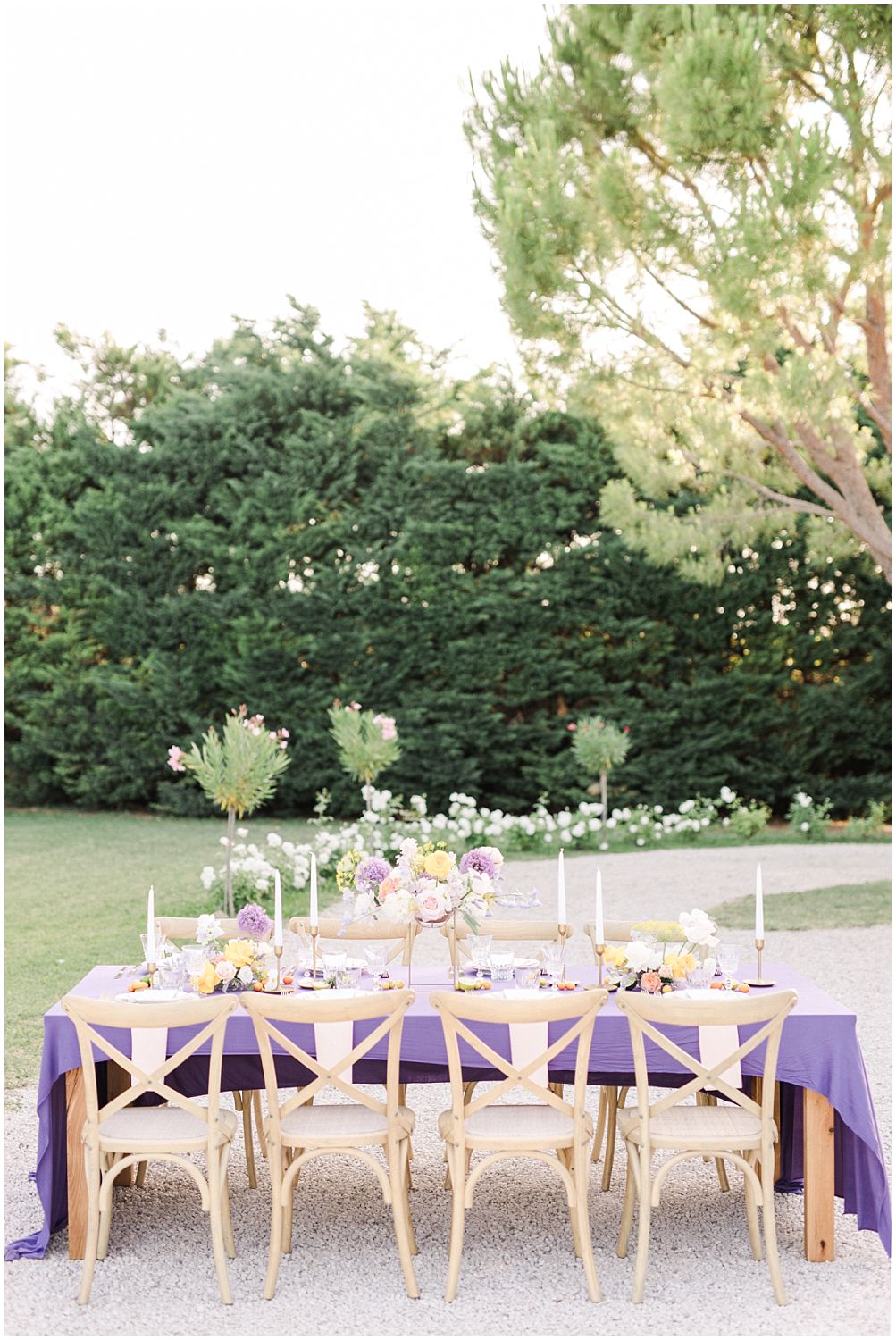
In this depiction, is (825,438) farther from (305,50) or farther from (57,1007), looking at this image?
(57,1007)

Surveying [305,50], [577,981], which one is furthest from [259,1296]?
[305,50]

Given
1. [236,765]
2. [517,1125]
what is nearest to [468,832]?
[236,765]

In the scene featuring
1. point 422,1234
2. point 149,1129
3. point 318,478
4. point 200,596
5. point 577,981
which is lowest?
point 422,1234

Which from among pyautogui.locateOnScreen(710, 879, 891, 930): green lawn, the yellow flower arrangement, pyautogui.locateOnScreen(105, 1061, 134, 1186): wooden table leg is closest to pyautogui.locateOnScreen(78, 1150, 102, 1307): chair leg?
pyautogui.locateOnScreen(105, 1061, 134, 1186): wooden table leg

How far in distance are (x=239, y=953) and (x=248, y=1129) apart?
86cm

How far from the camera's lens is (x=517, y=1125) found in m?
3.69

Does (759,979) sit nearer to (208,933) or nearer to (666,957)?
(666,957)

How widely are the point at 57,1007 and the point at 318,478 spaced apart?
13204 mm

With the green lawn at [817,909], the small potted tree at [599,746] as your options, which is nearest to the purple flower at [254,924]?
the green lawn at [817,909]

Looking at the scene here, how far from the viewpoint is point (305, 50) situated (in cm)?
727

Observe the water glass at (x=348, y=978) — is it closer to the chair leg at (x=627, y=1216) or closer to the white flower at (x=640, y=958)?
the white flower at (x=640, y=958)

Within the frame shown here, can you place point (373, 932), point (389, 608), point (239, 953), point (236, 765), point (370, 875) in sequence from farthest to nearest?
point (389, 608), point (236, 765), point (373, 932), point (370, 875), point (239, 953)

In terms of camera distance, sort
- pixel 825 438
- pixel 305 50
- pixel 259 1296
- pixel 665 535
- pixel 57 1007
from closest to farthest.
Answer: pixel 259 1296 < pixel 57 1007 < pixel 305 50 < pixel 825 438 < pixel 665 535

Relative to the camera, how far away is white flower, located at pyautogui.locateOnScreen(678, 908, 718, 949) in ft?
13.2
